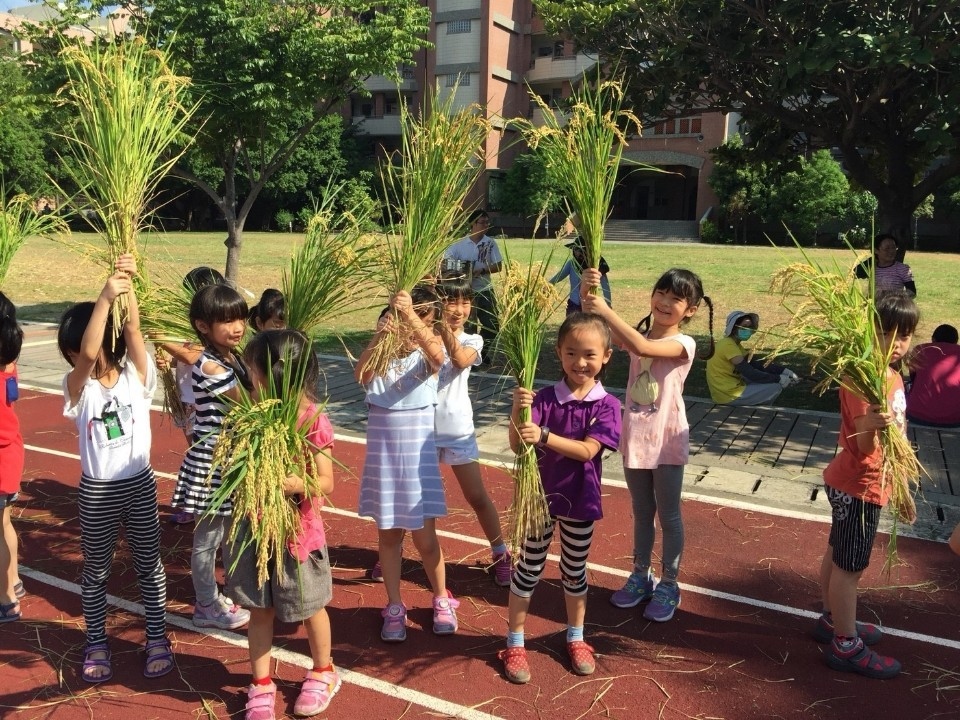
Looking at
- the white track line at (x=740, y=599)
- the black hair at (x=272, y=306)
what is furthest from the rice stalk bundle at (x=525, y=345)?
the black hair at (x=272, y=306)

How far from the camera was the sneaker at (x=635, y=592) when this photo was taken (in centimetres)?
388

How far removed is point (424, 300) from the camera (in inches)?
129

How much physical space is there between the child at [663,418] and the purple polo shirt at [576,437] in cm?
37

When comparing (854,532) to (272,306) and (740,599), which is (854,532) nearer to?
(740,599)

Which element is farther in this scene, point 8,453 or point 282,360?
point 8,453

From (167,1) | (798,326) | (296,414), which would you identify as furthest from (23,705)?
(167,1)

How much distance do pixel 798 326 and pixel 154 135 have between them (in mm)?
2862

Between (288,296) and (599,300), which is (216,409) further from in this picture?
(599,300)

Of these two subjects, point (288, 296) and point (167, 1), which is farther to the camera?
point (167, 1)

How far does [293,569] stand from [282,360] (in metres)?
0.79

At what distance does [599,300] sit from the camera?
3197mm

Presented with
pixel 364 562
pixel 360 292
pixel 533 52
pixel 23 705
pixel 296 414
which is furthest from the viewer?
pixel 533 52

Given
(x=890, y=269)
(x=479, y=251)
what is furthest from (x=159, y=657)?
(x=890, y=269)

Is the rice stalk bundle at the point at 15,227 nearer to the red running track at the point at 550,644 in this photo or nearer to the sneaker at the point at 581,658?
the red running track at the point at 550,644
